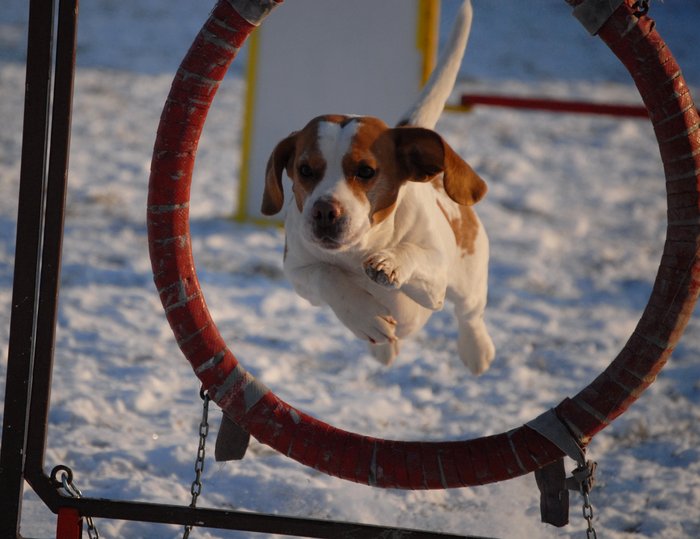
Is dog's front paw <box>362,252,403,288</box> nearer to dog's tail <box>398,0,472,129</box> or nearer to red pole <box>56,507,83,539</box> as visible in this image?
dog's tail <box>398,0,472,129</box>

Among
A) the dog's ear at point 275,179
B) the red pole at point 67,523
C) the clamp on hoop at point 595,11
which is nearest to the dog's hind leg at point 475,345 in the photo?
the dog's ear at point 275,179

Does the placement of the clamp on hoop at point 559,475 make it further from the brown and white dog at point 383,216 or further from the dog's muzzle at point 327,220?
the dog's muzzle at point 327,220

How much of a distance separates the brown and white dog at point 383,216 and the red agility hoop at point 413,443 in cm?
30

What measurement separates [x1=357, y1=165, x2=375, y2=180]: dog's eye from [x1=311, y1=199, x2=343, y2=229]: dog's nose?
130 millimetres

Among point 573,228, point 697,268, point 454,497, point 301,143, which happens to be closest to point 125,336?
point 454,497

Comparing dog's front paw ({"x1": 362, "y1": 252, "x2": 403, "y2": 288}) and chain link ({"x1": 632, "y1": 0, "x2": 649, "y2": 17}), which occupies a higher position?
chain link ({"x1": 632, "y1": 0, "x2": 649, "y2": 17})

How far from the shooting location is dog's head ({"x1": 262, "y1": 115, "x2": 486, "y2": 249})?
8.15ft

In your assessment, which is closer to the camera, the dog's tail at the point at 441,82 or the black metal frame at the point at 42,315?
the black metal frame at the point at 42,315

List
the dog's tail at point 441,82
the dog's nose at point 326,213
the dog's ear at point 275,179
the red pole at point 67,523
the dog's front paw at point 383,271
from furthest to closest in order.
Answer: the dog's tail at point 441,82 < the red pole at point 67,523 < the dog's ear at point 275,179 < the dog's front paw at point 383,271 < the dog's nose at point 326,213

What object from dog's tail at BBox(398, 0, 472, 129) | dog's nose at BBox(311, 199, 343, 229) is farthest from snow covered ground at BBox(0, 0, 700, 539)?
dog's tail at BBox(398, 0, 472, 129)

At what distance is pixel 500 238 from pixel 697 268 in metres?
4.99

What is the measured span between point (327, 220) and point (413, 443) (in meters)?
0.77

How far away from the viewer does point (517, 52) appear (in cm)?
1426

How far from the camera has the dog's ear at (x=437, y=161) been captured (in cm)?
258
